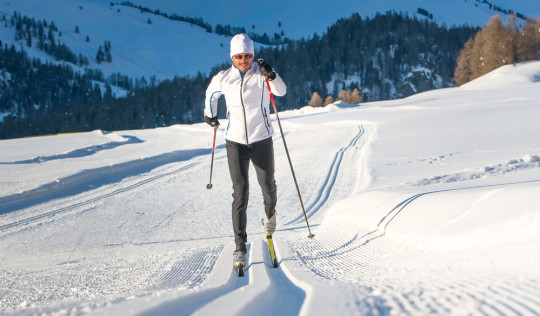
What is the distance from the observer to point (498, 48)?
2687 inches

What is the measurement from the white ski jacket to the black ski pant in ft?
0.26

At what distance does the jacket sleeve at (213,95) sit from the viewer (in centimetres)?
414

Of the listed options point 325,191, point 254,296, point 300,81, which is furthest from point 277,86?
point 300,81


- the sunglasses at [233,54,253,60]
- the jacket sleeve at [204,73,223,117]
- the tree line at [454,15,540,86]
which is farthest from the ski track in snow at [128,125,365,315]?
the tree line at [454,15,540,86]

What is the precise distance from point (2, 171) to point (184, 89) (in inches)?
4794

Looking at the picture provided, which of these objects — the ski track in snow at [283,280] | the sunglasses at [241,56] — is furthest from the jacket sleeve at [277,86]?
the ski track in snow at [283,280]

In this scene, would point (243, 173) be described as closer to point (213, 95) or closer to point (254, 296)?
point (213, 95)

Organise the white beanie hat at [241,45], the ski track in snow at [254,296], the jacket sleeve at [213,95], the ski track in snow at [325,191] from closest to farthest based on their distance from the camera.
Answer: the ski track in snow at [254,296] → the white beanie hat at [241,45] → the jacket sleeve at [213,95] → the ski track in snow at [325,191]

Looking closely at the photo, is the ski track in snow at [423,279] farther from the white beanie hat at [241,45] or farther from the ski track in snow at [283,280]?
the white beanie hat at [241,45]

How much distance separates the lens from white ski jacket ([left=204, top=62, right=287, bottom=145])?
4.06m

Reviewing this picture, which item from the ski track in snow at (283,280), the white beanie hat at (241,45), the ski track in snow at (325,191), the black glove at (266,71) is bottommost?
the ski track in snow at (325,191)

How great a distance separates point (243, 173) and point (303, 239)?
63.8 inches

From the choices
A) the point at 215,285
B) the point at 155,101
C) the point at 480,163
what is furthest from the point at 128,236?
the point at 155,101

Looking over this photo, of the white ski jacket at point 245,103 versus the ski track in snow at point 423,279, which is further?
the white ski jacket at point 245,103
